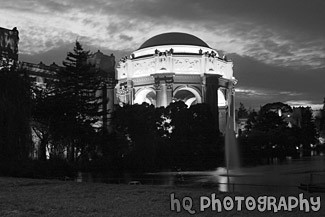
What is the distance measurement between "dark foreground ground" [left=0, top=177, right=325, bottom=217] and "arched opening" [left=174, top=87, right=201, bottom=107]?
68144 millimetres

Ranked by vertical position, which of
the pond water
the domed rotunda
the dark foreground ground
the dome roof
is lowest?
the pond water

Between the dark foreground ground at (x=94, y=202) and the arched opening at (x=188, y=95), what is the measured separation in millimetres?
68144

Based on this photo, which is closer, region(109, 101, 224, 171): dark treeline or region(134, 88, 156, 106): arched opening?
region(109, 101, 224, 171): dark treeline

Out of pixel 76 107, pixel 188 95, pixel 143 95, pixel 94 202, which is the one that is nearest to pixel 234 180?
pixel 94 202

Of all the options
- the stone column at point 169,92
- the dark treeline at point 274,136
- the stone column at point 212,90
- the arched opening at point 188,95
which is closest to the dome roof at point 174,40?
the stone column at point 212,90

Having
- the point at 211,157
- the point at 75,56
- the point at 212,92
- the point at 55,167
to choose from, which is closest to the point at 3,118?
the point at 55,167

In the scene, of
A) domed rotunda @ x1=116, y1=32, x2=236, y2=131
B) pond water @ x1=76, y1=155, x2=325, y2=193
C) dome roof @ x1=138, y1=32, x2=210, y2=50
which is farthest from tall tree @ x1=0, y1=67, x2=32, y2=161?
dome roof @ x1=138, y1=32, x2=210, y2=50

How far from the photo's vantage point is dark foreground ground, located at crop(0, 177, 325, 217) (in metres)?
9.72

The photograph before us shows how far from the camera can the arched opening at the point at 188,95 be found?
82750mm

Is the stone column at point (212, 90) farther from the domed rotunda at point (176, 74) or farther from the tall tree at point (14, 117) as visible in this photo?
the tall tree at point (14, 117)

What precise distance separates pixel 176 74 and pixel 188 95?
10.5m

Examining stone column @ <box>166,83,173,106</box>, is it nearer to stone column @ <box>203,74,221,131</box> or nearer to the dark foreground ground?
stone column @ <box>203,74,221,131</box>

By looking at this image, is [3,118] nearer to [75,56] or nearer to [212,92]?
[75,56]

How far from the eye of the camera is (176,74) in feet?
264
